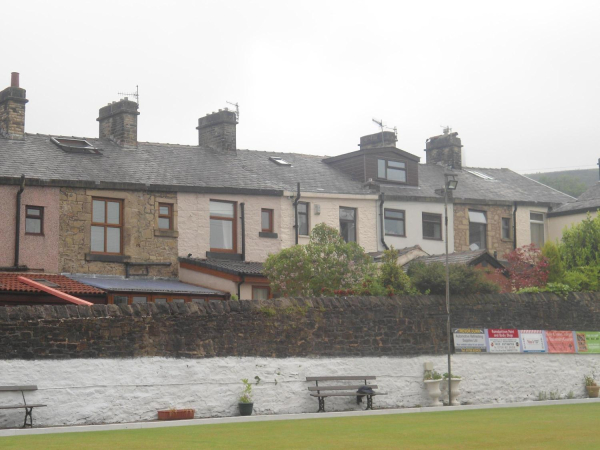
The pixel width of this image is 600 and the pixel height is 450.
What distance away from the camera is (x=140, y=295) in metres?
30.8

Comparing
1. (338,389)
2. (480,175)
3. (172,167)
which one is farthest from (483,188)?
(338,389)

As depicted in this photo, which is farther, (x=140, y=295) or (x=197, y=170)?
(x=197, y=170)

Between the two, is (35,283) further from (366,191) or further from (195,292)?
(366,191)

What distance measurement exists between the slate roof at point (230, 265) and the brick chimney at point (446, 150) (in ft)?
48.0

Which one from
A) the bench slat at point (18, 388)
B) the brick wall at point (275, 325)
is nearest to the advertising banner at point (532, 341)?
the brick wall at point (275, 325)

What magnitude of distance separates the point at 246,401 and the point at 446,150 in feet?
88.8

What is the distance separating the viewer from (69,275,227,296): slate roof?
3030 centimetres

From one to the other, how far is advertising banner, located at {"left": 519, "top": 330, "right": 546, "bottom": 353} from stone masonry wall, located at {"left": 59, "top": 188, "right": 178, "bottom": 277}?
1289 centimetres

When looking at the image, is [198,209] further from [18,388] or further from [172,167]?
[18,388]

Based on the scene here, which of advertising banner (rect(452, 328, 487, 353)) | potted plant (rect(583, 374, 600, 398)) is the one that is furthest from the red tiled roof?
potted plant (rect(583, 374, 600, 398))

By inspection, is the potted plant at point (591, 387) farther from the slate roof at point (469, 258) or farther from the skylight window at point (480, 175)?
the skylight window at point (480, 175)

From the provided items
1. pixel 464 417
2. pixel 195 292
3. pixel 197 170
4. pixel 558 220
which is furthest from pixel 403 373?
pixel 558 220

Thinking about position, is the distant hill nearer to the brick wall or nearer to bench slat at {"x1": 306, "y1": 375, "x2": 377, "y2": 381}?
the brick wall

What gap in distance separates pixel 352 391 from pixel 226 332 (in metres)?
3.76
